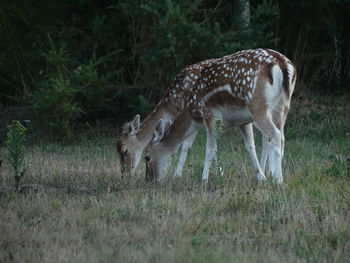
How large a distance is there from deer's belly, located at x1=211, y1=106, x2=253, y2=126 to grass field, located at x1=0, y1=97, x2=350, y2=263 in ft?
2.43

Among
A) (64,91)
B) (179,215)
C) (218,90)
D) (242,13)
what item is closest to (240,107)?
(218,90)

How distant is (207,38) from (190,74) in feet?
12.5

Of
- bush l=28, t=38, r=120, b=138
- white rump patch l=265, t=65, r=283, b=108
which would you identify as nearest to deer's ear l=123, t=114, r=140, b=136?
white rump patch l=265, t=65, r=283, b=108

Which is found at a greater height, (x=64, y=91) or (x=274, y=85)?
(x=274, y=85)

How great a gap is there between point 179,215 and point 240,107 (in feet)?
8.09

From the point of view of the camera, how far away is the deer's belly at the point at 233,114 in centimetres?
914

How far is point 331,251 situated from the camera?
5746 mm

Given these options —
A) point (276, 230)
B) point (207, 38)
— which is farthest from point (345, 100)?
point (276, 230)

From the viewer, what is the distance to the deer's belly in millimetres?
9138

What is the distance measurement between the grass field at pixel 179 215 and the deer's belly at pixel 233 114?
2.43 feet

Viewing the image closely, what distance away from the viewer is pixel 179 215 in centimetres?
706

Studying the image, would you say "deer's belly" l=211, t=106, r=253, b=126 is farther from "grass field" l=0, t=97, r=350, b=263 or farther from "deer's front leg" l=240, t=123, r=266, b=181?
"grass field" l=0, t=97, r=350, b=263

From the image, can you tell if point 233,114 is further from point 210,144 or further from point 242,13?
point 242,13

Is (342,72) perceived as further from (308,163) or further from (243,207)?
(243,207)
